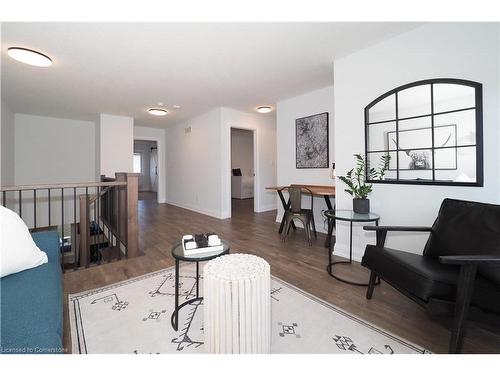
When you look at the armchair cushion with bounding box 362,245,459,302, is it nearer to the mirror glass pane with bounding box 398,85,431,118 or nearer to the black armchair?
the black armchair

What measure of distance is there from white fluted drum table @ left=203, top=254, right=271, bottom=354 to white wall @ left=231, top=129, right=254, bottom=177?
24.2 feet

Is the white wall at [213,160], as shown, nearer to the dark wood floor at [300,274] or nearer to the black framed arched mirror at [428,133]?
the dark wood floor at [300,274]

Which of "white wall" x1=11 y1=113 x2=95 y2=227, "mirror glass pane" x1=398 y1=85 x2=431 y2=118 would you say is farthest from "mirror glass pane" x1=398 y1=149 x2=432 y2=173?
"white wall" x1=11 y1=113 x2=95 y2=227

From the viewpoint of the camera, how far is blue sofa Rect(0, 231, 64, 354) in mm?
844

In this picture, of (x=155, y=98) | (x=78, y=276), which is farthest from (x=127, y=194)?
(x=155, y=98)

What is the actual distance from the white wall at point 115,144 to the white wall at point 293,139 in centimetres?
364

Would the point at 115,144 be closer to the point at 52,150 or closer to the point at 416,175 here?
the point at 52,150

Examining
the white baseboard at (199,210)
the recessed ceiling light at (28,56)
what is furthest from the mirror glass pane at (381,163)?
the recessed ceiling light at (28,56)

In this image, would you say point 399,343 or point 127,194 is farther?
point 127,194

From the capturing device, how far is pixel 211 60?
2.78 m

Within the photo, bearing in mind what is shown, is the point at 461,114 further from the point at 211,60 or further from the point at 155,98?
the point at 155,98

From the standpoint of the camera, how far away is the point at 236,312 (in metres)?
1.12
